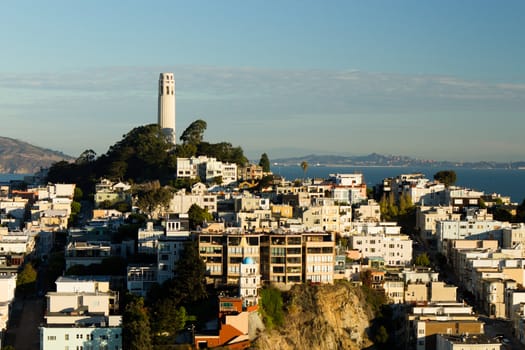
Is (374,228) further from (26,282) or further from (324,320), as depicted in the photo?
(26,282)

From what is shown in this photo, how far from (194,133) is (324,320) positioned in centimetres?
2754

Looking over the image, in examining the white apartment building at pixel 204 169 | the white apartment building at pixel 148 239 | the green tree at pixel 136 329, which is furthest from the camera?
the white apartment building at pixel 204 169

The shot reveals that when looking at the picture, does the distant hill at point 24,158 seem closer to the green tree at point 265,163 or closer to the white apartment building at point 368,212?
the green tree at point 265,163

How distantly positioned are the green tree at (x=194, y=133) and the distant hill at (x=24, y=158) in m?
110

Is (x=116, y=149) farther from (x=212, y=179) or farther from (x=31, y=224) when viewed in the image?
(x=31, y=224)

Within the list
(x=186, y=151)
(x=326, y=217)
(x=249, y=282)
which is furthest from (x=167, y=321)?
(x=186, y=151)

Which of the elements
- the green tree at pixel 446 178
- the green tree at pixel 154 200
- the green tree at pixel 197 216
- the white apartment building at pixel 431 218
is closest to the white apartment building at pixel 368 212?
the white apartment building at pixel 431 218

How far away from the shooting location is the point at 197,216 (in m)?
46.2

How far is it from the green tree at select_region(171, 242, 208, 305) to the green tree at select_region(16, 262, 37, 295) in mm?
7790

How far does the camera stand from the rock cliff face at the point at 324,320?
3759cm

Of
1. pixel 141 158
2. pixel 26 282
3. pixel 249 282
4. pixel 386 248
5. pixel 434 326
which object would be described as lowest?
pixel 434 326

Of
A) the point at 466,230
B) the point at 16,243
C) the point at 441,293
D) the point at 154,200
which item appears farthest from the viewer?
the point at 466,230

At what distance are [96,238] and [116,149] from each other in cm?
1912

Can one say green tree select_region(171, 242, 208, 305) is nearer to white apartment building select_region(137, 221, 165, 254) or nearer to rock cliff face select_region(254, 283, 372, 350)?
rock cliff face select_region(254, 283, 372, 350)
